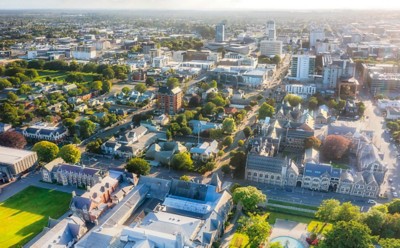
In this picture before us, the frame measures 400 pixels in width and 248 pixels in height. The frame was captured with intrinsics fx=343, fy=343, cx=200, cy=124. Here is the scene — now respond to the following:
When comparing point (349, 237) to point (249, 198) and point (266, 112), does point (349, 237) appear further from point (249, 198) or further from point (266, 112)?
point (266, 112)

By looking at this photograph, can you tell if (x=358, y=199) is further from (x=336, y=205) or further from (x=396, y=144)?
(x=396, y=144)

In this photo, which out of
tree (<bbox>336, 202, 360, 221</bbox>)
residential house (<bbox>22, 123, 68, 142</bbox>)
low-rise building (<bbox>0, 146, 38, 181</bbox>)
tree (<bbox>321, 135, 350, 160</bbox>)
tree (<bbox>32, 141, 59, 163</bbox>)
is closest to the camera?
tree (<bbox>336, 202, 360, 221</bbox>)

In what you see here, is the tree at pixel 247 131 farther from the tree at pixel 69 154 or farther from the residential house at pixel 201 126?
the tree at pixel 69 154

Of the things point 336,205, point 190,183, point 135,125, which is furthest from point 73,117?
point 336,205

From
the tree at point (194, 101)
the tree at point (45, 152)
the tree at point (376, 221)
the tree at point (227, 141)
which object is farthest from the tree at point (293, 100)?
the tree at point (45, 152)

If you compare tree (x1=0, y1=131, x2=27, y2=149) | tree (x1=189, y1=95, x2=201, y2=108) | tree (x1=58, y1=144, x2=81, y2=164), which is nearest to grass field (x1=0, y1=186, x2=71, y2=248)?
tree (x1=58, y1=144, x2=81, y2=164)

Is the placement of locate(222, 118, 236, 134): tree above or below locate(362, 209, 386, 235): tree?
above

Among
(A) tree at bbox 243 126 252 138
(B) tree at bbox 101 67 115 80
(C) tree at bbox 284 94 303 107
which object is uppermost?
(B) tree at bbox 101 67 115 80

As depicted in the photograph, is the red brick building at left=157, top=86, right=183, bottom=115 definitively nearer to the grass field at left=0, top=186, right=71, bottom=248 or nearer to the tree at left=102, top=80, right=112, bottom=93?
the tree at left=102, top=80, right=112, bottom=93

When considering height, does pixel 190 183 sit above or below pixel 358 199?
above
